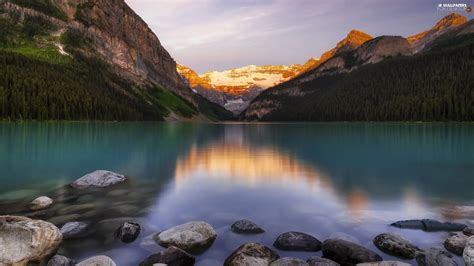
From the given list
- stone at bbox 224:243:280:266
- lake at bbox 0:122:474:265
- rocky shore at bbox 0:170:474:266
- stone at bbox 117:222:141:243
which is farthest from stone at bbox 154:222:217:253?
stone at bbox 224:243:280:266

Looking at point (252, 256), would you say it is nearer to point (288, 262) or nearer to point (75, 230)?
point (288, 262)

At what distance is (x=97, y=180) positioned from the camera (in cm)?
2573

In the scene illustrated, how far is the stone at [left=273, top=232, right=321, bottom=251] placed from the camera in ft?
46.5

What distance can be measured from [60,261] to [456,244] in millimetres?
15078

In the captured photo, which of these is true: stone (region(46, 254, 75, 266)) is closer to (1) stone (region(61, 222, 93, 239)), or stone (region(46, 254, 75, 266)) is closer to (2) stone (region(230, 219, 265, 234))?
(1) stone (region(61, 222, 93, 239))

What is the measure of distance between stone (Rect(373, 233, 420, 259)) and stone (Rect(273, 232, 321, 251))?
256 centimetres

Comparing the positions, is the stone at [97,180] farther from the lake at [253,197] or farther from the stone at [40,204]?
the stone at [40,204]

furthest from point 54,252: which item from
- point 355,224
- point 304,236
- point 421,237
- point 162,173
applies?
point 162,173

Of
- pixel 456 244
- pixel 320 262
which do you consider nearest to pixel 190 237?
pixel 320 262

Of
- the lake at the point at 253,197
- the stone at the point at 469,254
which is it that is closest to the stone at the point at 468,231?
the lake at the point at 253,197

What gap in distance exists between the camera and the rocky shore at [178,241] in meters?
11.8

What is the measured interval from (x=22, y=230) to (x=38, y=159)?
106ft

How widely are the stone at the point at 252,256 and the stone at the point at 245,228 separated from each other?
9.39ft

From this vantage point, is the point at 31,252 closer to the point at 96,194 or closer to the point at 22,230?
the point at 22,230
